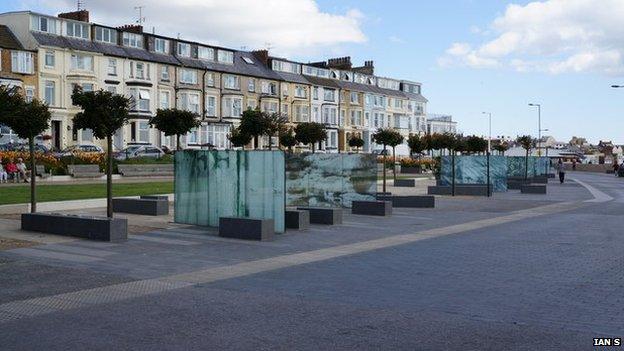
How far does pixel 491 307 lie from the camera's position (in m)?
8.80

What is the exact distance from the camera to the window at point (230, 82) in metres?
68.8

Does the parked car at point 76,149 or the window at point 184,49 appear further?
the window at point 184,49

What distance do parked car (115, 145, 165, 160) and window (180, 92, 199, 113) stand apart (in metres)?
12.2

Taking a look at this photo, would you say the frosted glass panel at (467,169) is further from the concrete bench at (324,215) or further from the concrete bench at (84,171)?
the concrete bench at (84,171)

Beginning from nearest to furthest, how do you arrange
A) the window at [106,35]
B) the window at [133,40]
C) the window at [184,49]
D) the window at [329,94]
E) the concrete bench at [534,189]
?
the concrete bench at [534,189], the window at [106,35], the window at [133,40], the window at [184,49], the window at [329,94]

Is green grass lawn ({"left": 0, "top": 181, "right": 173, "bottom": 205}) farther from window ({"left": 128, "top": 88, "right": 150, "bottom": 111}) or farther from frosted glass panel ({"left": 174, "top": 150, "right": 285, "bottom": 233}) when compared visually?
window ({"left": 128, "top": 88, "right": 150, "bottom": 111})

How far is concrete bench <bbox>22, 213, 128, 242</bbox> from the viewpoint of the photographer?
14729 mm

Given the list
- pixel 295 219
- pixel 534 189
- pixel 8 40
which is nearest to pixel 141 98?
pixel 8 40

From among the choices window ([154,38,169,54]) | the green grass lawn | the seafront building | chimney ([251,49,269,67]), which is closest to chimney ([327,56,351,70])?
the seafront building

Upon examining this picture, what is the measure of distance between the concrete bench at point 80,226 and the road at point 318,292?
1.52ft

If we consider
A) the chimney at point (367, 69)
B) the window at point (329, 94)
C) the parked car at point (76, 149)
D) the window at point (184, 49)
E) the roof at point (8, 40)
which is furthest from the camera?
the chimney at point (367, 69)

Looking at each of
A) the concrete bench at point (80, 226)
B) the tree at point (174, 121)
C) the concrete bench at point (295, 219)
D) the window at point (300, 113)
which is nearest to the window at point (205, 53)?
the window at point (300, 113)

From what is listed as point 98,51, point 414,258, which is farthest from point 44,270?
point 98,51

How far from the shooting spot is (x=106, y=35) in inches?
2318
